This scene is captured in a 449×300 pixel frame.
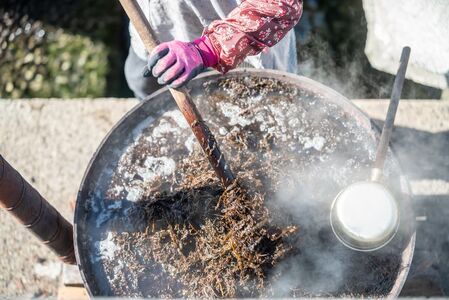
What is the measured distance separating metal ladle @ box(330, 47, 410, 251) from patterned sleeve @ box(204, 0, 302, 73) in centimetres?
87

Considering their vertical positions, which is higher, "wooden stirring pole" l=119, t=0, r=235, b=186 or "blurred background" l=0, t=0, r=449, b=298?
"wooden stirring pole" l=119, t=0, r=235, b=186

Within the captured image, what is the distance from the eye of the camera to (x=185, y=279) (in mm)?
2418

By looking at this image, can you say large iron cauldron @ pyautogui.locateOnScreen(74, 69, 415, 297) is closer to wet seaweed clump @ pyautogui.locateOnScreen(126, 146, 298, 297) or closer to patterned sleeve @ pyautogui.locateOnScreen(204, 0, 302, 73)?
wet seaweed clump @ pyautogui.locateOnScreen(126, 146, 298, 297)

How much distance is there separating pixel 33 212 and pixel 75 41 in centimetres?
314

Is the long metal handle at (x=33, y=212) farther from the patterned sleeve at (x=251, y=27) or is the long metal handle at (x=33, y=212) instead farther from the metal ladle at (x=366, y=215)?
the metal ladle at (x=366, y=215)

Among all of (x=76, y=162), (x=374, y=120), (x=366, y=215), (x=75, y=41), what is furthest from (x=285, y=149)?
(x=75, y=41)

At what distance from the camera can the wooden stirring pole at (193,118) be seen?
7.52 ft

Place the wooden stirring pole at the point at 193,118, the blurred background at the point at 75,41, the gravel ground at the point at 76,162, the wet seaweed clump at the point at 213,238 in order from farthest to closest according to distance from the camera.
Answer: the blurred background at the point at 75,41
the gravel ground at the point at 76,162
the wet seaweed clump at the point at 213,238
the wooden stirring pole at the point at 193,118

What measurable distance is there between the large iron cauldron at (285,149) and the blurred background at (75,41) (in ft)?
8.17

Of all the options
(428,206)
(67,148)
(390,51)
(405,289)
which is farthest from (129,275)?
(390,51)

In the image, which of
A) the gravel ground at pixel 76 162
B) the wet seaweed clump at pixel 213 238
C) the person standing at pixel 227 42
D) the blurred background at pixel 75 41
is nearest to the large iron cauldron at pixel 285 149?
the wet seaweed clump at pixel 213 238

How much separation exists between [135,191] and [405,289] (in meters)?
2.07

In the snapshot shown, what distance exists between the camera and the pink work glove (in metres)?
2.37

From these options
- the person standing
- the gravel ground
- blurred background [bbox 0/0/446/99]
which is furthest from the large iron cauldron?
blurred background [bbox 0/0/446/99]
